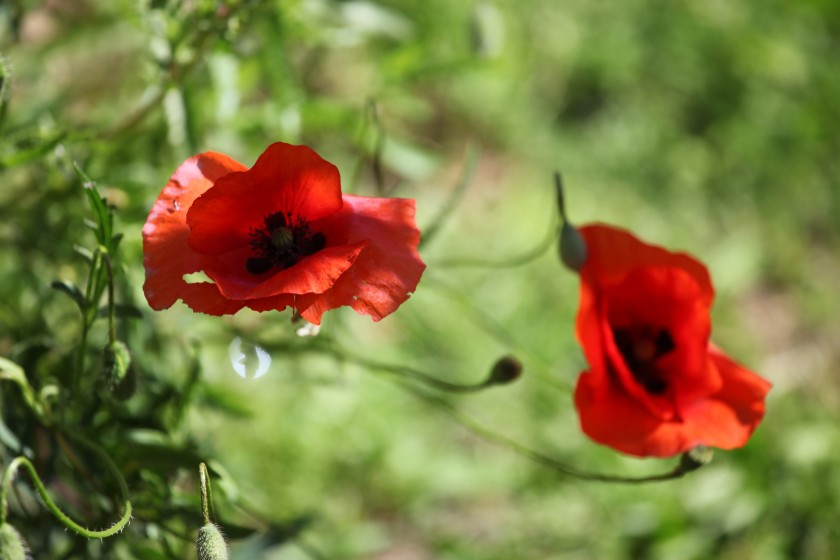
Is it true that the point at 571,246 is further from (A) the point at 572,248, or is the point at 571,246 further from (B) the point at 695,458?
(B) the point at 695,458

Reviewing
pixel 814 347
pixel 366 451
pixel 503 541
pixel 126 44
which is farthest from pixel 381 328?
pixel 814 347

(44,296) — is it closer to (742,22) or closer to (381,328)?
(381,328)

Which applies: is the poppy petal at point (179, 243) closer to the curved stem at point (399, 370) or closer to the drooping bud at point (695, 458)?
the curved stem at point (399, 370)

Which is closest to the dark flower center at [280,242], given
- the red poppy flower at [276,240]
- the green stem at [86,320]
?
the red poppy flower at [276,240]

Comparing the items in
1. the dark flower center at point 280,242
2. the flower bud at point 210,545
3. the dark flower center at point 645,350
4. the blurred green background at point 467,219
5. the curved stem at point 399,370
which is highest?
the dark flower center at point 280,242

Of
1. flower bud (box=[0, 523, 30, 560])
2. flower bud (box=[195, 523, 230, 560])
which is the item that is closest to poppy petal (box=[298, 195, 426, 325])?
flower bud (box=[195, 523, 230, 560])

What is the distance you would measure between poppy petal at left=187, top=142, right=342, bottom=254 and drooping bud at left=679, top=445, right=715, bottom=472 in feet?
1.43

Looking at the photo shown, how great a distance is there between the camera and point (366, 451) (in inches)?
87.7

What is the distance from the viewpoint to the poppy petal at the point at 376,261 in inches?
33.2

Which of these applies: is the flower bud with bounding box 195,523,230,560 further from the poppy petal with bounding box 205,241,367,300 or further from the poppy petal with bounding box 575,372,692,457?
the poppy petal with bounding box 575,372,692,457

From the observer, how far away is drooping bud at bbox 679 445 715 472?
0.99 metres

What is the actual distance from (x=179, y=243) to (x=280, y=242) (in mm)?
104

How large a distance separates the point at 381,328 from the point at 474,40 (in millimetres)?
1319

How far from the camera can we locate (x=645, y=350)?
1186 mm
